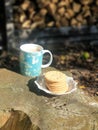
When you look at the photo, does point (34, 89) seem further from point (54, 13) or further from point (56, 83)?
point (54, 13)

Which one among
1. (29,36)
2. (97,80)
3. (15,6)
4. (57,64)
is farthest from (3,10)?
(97,80)

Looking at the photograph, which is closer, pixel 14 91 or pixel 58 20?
pixel 14 91

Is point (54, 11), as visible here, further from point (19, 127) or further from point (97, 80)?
point (19, 127)

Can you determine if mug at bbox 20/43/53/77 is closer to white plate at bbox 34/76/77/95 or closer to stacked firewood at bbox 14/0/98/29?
white plate at bbox 34/76/77/95

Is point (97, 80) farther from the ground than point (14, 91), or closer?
closer

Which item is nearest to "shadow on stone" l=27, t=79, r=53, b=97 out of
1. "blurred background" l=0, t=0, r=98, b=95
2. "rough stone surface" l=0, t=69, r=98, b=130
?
"rough stone surface" l=0, t=69, r=98, b=130

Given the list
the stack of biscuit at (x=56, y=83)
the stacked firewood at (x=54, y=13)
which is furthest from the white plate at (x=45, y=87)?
the stacked firewood at (x=54, y=13)
